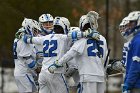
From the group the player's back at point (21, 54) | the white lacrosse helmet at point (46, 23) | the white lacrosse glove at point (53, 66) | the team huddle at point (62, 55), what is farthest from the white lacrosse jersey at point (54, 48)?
the player's back at point (21, 54)

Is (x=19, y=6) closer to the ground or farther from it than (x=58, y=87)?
farther from it

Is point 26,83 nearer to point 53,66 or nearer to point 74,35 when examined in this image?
point 53,66

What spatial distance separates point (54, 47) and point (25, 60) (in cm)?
213

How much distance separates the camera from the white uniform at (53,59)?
650 inches

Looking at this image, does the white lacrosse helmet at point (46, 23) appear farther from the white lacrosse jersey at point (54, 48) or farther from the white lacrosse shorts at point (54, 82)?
the white lacrosse shorts at point (54, 82)

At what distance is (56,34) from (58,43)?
206mm

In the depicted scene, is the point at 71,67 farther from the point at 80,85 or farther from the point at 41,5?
the point at 41,5

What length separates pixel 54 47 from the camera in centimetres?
1650

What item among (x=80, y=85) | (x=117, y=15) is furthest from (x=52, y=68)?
(x=117, y=15)

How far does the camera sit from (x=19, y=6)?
28188 mm

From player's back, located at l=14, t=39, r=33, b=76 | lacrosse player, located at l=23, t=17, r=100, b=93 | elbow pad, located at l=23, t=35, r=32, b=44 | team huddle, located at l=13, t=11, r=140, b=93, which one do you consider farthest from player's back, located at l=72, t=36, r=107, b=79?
player's back, located at l=14, t=39, r=33, b=76

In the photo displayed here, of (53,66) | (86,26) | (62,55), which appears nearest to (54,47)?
(62,55)

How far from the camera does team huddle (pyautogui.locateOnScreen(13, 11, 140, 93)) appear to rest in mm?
15711

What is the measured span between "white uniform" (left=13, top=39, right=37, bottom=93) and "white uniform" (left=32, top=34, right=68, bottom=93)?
167 cm
